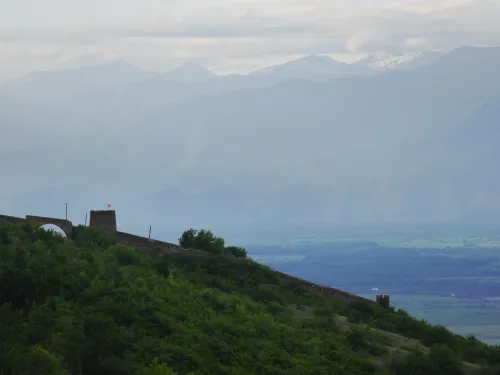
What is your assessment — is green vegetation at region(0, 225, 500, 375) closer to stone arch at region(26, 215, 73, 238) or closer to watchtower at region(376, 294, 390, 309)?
stone arch at region(26, 215, 73, 238)

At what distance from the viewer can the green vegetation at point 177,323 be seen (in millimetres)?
39312

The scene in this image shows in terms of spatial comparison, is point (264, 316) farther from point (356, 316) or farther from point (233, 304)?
point (356, 316)

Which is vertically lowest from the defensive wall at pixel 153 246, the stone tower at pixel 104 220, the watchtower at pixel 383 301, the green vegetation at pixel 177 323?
A: the green vegetation at pixel 177 323

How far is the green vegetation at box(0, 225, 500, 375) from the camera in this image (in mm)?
39312

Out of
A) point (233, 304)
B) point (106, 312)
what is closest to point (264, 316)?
point (233, 304)

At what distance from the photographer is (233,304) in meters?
52.3

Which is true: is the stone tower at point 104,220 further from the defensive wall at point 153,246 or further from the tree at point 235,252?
the tree at point 235,252

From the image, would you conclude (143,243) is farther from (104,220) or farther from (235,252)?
(235,252)

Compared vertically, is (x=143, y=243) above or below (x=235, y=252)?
below

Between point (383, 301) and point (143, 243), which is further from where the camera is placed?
point (383, 301)

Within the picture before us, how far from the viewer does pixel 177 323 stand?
150ft

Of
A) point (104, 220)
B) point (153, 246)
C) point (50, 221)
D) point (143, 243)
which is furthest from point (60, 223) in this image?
point (104, 220)

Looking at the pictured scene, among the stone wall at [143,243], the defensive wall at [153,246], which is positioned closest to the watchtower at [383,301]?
the defensive wall at [153,246]

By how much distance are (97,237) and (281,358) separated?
63.0 feet
